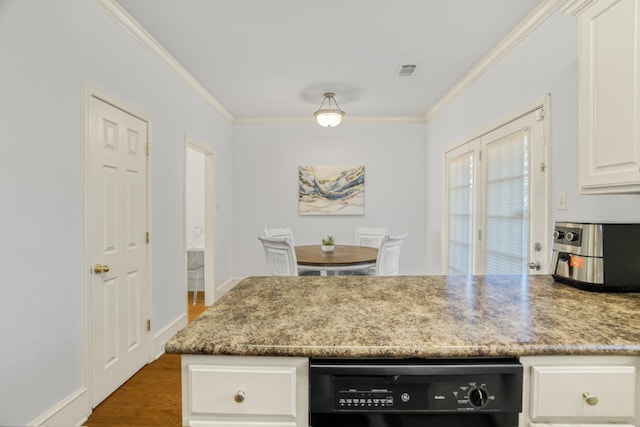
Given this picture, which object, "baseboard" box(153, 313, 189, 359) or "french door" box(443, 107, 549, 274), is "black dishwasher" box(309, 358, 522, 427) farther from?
"baseboard" box(153, 313, 189, 359)

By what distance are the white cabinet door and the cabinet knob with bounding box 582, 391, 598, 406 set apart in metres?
0.84

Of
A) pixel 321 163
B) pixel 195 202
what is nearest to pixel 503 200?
pixel 321 163

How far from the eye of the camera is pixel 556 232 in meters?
1.51

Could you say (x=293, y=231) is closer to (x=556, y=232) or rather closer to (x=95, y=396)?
(x=95, y=396)

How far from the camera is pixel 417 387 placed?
794 mm

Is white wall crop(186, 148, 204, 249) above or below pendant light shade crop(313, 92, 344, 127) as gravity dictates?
below

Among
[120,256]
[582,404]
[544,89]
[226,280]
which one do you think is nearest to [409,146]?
[544,89]

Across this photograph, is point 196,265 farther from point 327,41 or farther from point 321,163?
point 327,41

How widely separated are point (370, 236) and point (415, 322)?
10.8ft

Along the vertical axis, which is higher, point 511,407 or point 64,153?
point 64,153

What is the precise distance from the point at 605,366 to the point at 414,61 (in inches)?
108

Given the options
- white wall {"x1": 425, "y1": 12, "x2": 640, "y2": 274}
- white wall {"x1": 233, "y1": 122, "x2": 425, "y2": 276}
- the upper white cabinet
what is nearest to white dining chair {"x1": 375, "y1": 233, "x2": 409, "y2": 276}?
white wall {"x1": 425, "y1": 12, "x2": 640, "y2": 274}

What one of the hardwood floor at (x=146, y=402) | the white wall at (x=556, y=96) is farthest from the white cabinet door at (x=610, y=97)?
the hardwood floor at (x=146, y=402)

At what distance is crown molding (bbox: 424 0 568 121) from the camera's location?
6.70 feet
